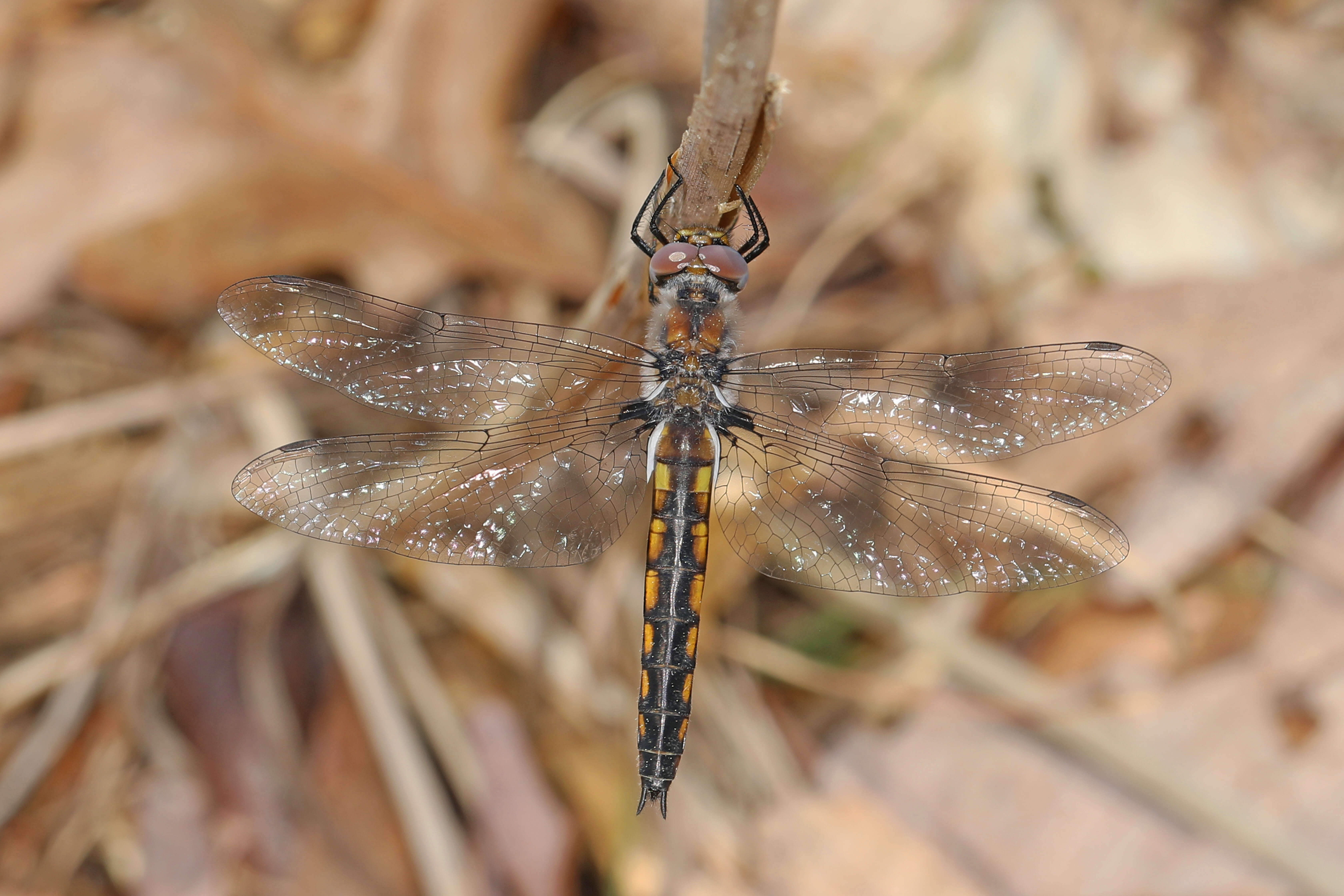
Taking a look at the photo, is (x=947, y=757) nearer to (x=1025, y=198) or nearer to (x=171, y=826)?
(x=1025, y=198)

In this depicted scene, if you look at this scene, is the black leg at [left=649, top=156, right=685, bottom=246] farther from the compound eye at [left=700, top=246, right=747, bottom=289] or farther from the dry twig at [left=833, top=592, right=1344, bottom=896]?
the dry twig at [left=833, top=592, right=1344, bottom=896]

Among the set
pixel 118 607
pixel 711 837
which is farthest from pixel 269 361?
pixel 711 837

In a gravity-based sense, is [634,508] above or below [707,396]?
below

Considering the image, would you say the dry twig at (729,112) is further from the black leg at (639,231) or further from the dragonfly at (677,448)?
the dragonfly at (677,448)

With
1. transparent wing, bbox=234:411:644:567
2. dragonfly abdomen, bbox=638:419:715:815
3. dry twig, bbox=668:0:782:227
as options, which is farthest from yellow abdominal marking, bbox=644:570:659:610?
dry twig, bbox=668:0:782:227

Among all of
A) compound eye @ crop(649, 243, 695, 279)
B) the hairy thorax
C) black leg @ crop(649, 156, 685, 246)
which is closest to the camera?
black leg @ crop(649, 156, 685, 246)

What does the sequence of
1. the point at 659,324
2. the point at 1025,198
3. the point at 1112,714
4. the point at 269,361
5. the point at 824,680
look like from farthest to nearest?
the point at 1025,198 → the point at 269,361 → the point at 824,680 → the point at 1112,714 → the point at 659,324

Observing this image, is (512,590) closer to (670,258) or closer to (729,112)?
(670,258)
